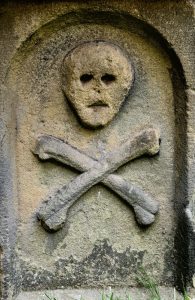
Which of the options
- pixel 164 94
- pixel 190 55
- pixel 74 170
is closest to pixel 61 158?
pixel 74 170

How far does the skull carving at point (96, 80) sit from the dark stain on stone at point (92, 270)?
0.50m

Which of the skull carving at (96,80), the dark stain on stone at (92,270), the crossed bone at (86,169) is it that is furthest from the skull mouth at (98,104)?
the dark stain on stone at (92,270)

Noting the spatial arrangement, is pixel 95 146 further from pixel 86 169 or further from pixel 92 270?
pixel 92 270

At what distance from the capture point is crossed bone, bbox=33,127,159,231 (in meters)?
2.18

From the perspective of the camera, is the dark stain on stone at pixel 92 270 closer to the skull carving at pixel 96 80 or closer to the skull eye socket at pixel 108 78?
the skull carving at pixel 96 80

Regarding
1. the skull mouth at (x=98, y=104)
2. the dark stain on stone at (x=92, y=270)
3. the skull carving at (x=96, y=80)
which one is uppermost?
the skull carving at (x=96, y=80)

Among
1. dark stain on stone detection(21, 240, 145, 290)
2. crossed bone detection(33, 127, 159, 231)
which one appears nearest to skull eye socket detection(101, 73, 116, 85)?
crossed bone detection(33, 127, 159, 231)

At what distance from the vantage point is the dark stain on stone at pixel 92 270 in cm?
225

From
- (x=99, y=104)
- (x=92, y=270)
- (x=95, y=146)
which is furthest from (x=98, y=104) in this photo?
(x=92, y=270)

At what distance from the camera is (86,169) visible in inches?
86.2

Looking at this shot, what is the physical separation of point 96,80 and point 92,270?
0.71 metres

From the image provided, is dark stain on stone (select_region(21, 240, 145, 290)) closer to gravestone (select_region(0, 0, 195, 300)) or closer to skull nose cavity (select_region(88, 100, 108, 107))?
gravestone (select_region(0, 0, 195, 300))

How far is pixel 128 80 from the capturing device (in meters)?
2.15

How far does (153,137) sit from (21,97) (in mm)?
498
